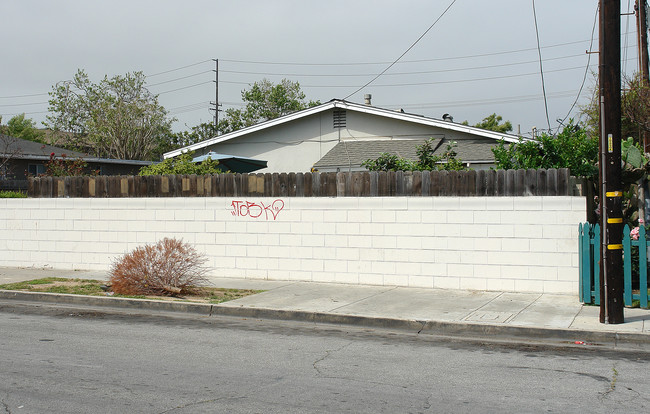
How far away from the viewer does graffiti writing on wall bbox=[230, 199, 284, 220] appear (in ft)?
44.5

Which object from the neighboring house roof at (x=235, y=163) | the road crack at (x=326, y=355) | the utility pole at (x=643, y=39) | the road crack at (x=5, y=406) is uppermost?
the utility pole at (x=643, y=39)

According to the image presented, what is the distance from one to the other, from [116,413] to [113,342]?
3.23m

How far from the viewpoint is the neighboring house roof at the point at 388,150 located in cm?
1991

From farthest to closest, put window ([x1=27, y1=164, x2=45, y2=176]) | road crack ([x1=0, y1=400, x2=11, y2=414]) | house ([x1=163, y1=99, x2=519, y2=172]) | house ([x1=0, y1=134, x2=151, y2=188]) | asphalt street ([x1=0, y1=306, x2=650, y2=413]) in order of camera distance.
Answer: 1. window ([x1=27, y1=164, x2=45, y2=176])
2. house ([x1=0, y1=134, x2=151, y2=188])
3. house ([x1=163, y1=99, x2=519, y2=172])
4. asphalt street ([x1=0, y1=306, x2=650, y2=413])
5. road crack ([x1=0, y1=400, x2=11, y2=414])

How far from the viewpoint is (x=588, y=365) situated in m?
7.30

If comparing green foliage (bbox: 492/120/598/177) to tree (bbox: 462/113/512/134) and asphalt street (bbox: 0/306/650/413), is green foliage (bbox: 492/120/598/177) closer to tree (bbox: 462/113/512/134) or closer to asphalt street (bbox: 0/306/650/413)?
asphalt street (bbox: 0/306/650/413)

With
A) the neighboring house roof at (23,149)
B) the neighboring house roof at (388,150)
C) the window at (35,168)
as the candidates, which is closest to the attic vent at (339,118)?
the neighboring house roof at (388,150)

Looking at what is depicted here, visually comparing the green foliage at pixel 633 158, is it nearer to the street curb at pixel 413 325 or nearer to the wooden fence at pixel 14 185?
the street curb at pixel 413 325

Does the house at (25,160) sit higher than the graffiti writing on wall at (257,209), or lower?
higher

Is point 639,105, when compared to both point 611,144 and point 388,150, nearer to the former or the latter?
point 388,150

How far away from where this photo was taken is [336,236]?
42.9ft

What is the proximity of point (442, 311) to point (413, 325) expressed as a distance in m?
0.85

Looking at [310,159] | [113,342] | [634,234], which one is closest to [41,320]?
[113,342]

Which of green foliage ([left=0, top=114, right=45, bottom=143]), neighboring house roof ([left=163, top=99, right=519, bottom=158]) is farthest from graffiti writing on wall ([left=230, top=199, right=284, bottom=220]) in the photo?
green foliage ([left=0, top=114, right=45, bottom=143])
